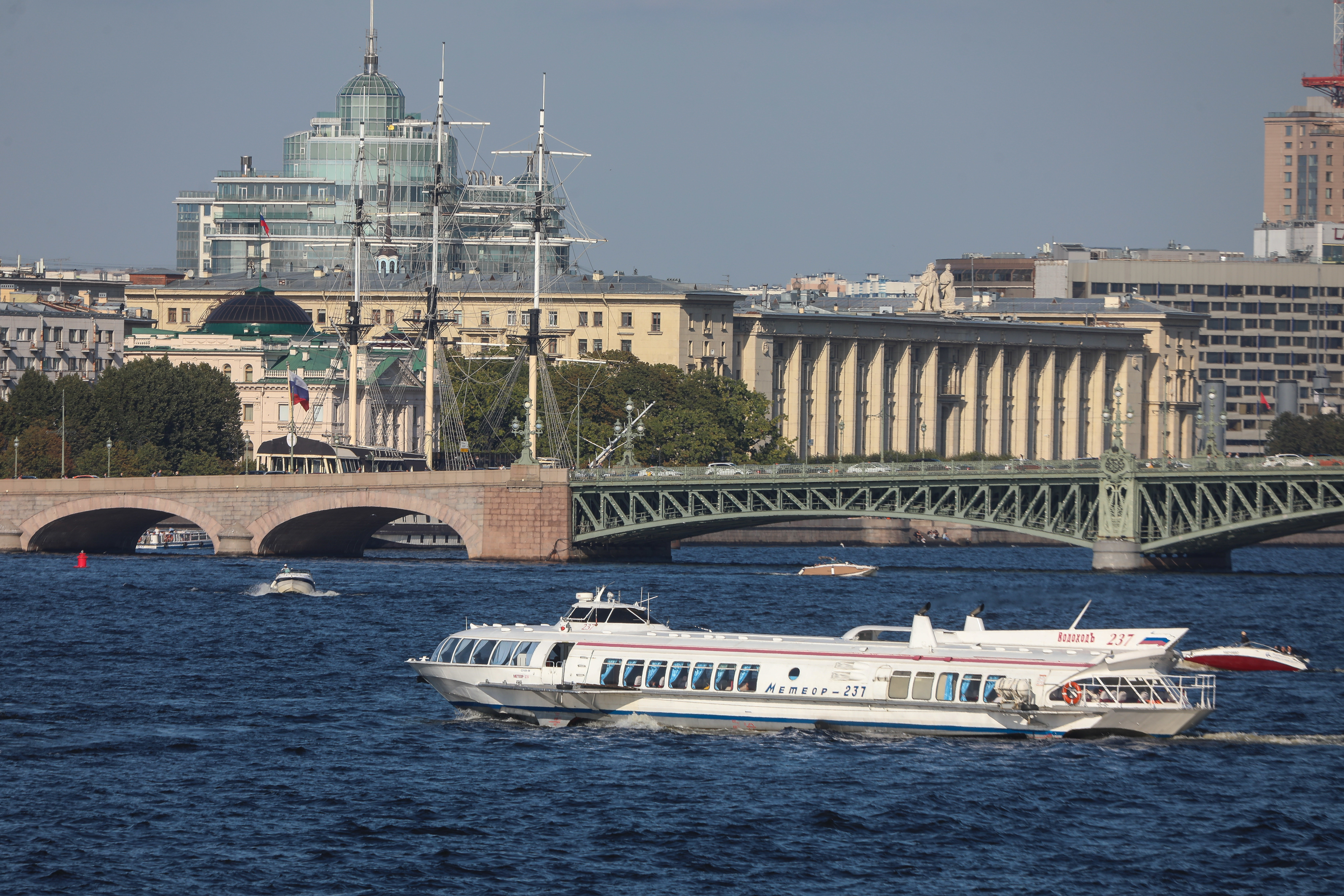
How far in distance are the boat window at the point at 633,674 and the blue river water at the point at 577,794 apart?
102 cm

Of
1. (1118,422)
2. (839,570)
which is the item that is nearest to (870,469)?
(839,570)

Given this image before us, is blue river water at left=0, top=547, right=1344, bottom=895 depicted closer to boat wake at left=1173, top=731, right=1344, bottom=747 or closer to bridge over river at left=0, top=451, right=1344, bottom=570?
boat wake at left=1173, top=731, right=1344, bottom=747

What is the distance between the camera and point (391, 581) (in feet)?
344

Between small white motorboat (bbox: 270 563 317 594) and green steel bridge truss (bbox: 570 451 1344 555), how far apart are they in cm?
2454

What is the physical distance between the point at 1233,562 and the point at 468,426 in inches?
2021

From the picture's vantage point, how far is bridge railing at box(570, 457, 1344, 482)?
110 meters

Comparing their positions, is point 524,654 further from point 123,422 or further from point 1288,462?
point 123,422

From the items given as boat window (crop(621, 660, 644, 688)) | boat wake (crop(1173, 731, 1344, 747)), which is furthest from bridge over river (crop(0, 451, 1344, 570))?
boat window (crop(621, 660, 644, 688))

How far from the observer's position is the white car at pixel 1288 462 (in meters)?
A: 109

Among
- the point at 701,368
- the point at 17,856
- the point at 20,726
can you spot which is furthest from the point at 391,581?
the point at 701,368

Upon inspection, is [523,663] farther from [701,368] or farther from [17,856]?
[701,368]

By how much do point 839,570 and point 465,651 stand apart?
6028 cm

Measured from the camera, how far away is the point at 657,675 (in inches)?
2132

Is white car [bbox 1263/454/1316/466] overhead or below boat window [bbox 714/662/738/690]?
overhead
